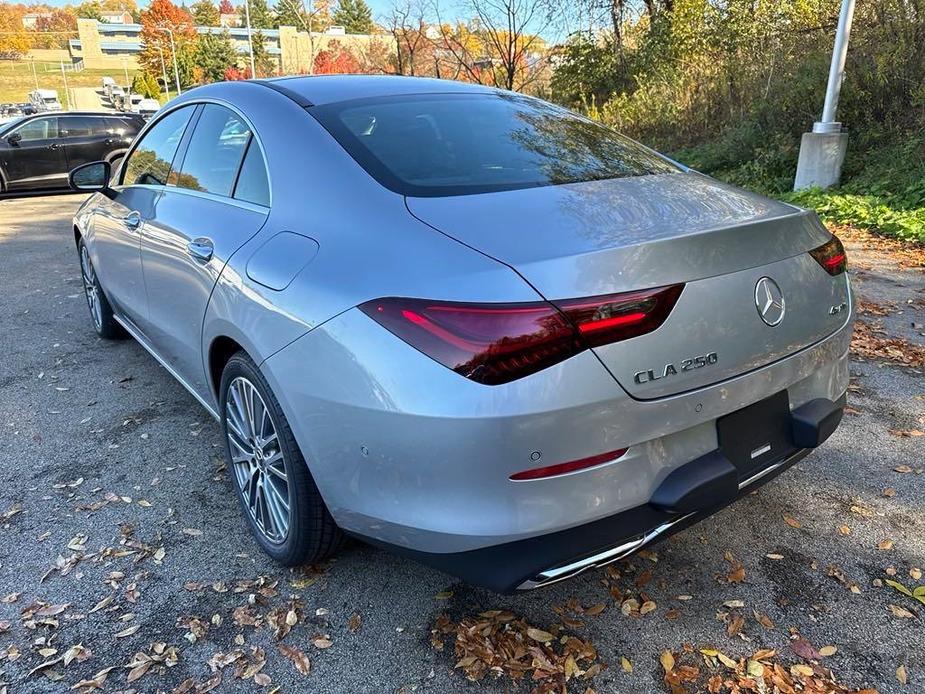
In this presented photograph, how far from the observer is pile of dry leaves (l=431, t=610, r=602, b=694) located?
1.96m

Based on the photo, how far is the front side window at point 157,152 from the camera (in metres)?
3.42

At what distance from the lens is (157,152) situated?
3.67 m

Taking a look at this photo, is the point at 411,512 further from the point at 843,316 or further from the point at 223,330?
the point at 843,316

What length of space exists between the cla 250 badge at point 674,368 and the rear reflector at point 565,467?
0.60 ft

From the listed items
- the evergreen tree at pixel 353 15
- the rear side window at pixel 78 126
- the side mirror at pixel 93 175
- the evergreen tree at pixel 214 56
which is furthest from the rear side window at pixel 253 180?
the evergreen tree at pixel 353 15

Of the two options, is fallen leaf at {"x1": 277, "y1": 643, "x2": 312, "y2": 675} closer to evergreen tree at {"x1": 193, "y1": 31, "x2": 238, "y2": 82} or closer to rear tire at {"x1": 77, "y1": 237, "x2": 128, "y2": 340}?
rear tire at {"x1": 77, "y1": 237, "x2": 128, "y2": 340}

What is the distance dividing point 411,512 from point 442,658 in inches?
21.8

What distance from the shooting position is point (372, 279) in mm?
1822

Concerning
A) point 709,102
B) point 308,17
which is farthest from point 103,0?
point 709,102

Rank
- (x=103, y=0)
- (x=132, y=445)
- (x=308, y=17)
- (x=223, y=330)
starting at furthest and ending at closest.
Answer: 1. (x=103, y=0)
2. (x=308, y=17)
3. (x=132, y=445)
4. (x=223, y=330)

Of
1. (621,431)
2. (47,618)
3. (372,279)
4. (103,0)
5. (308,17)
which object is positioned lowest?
(47,618)

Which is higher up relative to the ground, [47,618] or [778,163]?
[778,163]

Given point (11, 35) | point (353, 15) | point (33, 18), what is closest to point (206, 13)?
point (353, 15)

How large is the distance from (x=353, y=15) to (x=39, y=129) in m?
88.6
